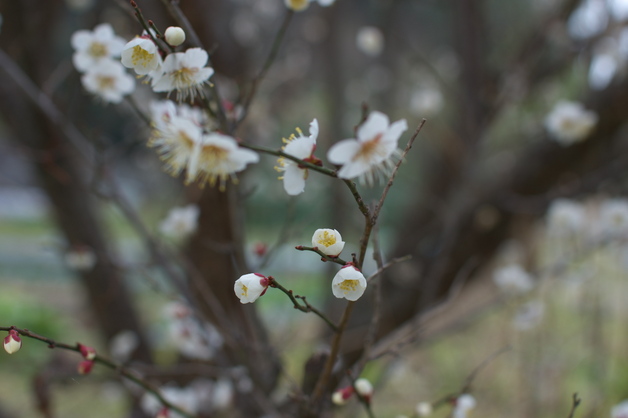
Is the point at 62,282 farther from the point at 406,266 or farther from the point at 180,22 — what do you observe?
the point at 180,22

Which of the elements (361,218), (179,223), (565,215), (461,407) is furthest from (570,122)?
(179,223)

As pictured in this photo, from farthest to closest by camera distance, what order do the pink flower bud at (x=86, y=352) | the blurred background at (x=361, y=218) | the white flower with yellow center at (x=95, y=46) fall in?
the blurred background at (x=361, y=218) → the white flower with yellow center at (x=95, y=46) → the pink flower bud at (x=86, y=352)

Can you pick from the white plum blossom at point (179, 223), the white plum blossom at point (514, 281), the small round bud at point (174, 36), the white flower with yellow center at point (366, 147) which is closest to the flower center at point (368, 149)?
the white flower with yellow center at point (366, 147)

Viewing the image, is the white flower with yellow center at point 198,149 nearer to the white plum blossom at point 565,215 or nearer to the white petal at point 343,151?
the white petal at point 343,151

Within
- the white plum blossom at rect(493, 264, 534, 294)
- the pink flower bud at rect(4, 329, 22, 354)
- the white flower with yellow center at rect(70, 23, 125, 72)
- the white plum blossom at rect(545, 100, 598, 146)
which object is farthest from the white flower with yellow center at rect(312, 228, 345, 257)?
the white plum blossom at rect(545, 100, 598, 146)

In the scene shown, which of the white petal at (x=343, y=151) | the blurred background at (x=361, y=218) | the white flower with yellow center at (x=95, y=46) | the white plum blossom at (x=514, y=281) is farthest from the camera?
the white plum blossom at (x=514, y=281)

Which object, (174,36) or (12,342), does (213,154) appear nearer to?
(174,36)
